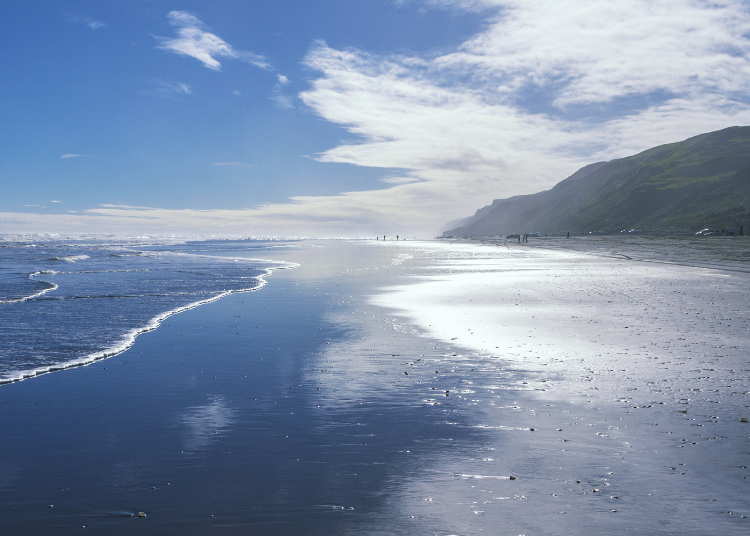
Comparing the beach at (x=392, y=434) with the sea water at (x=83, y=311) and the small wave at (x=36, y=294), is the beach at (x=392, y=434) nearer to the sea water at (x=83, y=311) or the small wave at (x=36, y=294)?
the sea water at (x=83, y=311)

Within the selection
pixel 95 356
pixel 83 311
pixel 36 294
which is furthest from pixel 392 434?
pixel 36 294

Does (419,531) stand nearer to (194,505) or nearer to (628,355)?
(194,505)

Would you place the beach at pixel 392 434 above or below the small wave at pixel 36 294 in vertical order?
below

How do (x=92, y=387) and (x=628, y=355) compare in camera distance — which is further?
(x=628, y=355)

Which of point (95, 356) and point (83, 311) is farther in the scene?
point (83, 311)

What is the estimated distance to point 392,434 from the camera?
8195mm

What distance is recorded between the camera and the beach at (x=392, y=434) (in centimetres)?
578

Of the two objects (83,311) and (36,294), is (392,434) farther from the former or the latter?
(36,294)

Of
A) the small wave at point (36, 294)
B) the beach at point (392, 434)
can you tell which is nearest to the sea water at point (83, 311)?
the small wave at point (36, 294)

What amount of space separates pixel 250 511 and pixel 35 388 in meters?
8.02

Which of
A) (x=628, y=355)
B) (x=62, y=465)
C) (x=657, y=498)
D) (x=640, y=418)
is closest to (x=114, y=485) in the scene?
Answer: (x=62, y=465)

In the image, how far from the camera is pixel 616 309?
21.0 meters

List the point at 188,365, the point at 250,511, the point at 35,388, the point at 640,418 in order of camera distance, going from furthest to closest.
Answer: the point at 188,365, the point at 35,388, the point at 640,418, the point at 250,511

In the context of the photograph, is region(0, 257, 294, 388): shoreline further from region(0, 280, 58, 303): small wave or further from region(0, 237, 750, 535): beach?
region(0, 280, 58, 303): small wave
